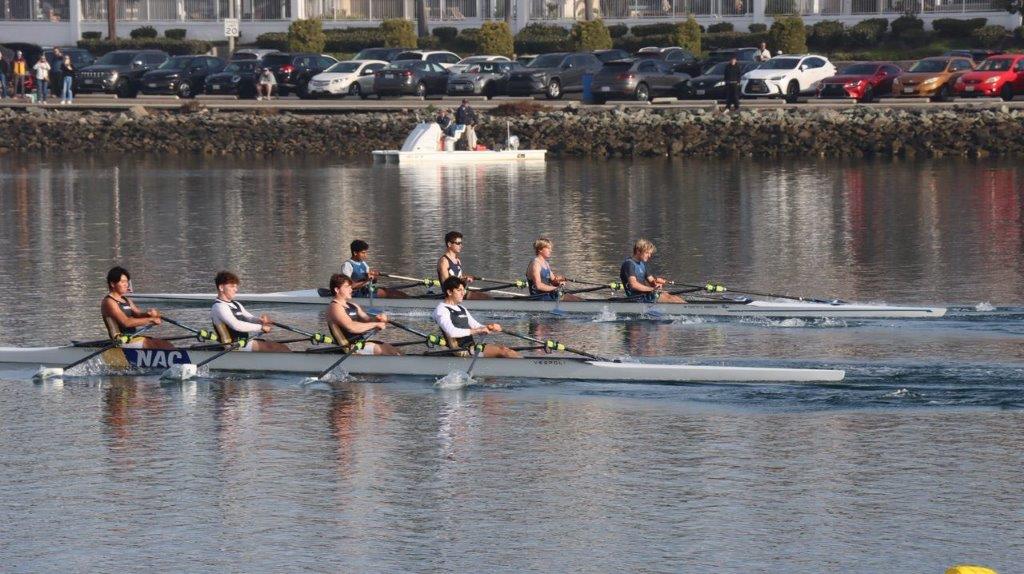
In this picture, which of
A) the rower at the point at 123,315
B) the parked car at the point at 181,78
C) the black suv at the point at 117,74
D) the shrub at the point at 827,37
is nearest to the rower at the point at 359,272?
the rower at the point at 123,315

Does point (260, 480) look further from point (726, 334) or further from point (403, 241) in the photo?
point (403, 241)

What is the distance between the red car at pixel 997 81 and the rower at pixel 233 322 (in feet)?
138

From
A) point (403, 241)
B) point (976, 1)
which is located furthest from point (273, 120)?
point (976, 1)

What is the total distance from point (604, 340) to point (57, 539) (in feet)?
34.2

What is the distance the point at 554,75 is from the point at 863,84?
11962 millimetres

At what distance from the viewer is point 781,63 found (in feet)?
199

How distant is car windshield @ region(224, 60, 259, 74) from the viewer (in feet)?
219

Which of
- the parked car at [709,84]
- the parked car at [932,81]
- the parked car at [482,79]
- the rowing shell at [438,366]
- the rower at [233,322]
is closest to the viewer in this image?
the rowing shell at [438,366]

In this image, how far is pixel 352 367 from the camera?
19.8 meters

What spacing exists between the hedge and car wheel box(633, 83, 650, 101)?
102 feet

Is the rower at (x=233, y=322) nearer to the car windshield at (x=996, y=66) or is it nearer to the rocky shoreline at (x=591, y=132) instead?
the rocky shoreline at (x=591, y=132)

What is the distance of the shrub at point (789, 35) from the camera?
72625mm

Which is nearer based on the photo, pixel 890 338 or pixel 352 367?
pixel 352 367

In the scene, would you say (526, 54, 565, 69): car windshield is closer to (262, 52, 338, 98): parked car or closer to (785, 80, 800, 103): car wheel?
(262, 52, 338, 98): parked car
